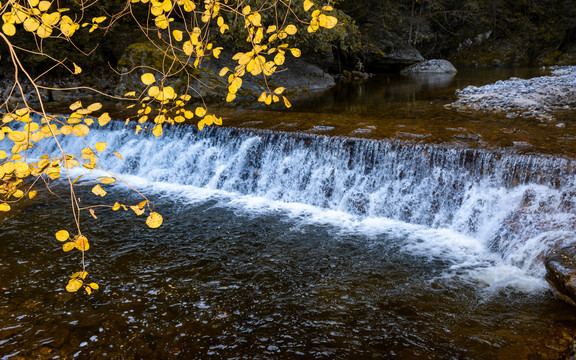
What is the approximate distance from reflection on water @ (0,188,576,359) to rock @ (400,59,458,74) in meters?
14.5

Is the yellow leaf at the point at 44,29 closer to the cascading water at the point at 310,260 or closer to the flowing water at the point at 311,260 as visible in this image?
the cascading water at the point at 310,260

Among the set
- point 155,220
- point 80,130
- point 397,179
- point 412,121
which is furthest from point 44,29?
point 412,121

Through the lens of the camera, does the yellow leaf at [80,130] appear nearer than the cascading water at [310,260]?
Yes

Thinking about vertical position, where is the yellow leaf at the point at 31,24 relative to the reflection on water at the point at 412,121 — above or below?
above

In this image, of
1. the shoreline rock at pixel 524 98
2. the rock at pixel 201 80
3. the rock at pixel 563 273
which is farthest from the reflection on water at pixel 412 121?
the rock at pixel 563 273

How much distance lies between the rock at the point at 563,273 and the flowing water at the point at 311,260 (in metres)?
0.13

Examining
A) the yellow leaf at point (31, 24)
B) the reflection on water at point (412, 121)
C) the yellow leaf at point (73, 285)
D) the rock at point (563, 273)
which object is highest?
the yellow leaf at point (31, 24)

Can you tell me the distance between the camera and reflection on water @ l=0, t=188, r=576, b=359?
3531mm

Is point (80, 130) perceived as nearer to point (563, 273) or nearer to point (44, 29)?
point (44, 29)

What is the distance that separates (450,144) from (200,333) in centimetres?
468

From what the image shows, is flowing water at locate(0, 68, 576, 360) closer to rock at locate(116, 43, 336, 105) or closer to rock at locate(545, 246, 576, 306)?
rock at locate(545, 246, 576, 306)

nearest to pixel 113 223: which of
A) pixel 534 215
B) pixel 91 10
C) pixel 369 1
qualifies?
pixel 534 215

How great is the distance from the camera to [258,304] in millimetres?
4152

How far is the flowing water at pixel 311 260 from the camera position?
3627mm
